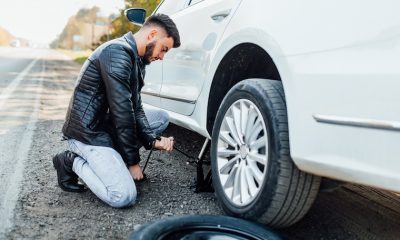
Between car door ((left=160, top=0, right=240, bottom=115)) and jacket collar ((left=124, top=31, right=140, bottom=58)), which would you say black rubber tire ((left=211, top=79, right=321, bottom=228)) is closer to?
car door ((left=160, top=0, right=240, bottom=115))

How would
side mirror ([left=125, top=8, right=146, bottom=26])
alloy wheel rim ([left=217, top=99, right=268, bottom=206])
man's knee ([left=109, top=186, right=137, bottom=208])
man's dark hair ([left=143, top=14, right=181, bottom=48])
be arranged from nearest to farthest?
alloy wheel rim ([left=217, top=99, right=268, bottom=206])
man's knee ([left=109, top=186, right=137, bottom=208])
man's dark hair ([left=143, top=14, right=181, bottom=48])
side mirror ([left=125, top=8, right=146, bottom=26])

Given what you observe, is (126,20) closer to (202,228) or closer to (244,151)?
(244,151)

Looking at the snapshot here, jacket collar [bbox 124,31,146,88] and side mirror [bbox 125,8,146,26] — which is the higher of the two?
side mirror [bbox 125,8,146,26]

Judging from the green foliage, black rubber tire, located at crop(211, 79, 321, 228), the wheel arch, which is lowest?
black rubber tire, located at crop(211, 79, 321, 228)

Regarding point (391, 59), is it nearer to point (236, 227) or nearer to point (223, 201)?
point (236, 227)

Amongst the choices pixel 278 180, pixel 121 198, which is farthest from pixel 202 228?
pixel 121 198

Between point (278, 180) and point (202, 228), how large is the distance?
1.33 feet

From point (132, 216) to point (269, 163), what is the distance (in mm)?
864

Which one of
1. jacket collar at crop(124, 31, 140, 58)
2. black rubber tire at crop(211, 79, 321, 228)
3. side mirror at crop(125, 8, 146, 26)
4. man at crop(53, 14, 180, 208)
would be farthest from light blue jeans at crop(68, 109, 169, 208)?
side mirror at crop(125, 8, 146, 26)

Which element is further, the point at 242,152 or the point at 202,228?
the point at 242,152

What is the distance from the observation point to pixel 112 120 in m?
2.74

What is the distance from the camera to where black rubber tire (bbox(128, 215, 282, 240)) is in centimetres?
187

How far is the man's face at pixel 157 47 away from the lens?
9.17 feet

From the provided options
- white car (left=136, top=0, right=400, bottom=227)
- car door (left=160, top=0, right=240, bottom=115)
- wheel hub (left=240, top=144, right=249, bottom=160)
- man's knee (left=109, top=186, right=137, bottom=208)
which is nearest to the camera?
white car (left=136, top=0, right=400, bottom=227)
